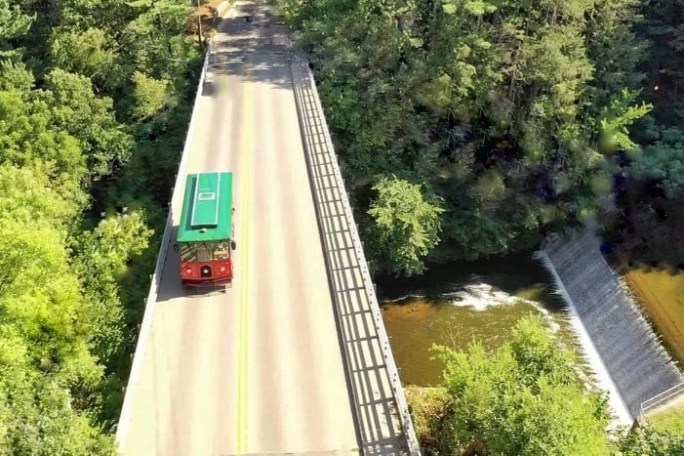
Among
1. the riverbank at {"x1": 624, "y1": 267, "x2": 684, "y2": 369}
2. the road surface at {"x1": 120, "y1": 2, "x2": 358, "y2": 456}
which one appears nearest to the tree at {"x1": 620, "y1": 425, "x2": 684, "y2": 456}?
the road surface at {"x1": 120, "y1": 2, "x2": 358, "y2": 456}

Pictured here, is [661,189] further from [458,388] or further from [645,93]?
[458,388]

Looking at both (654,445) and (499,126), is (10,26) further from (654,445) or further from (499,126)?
(654,445)

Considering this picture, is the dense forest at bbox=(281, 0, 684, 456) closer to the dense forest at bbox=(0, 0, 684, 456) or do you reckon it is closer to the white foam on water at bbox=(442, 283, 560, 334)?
the dense forest at bbox=(0, 0, 684, 456)

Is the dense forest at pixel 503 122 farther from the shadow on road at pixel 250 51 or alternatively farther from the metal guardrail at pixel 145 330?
the metal guardrail at pixel 145 330

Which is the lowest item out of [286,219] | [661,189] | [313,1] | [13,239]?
[661,189]

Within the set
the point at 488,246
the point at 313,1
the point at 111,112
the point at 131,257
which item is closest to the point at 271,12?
the point at 313,1

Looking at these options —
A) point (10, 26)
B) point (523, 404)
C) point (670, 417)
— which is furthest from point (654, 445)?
point (10, 26)
